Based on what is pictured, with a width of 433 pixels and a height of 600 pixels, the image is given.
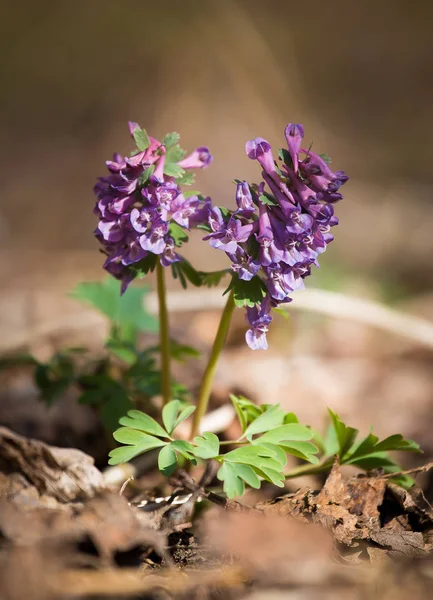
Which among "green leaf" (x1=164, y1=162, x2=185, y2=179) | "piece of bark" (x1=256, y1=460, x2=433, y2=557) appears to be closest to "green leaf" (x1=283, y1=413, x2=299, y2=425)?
"piece of bark" (x1=256, y1=460, x2=433, y2=557)

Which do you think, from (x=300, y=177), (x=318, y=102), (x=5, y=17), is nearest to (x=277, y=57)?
(x=318, y=102)

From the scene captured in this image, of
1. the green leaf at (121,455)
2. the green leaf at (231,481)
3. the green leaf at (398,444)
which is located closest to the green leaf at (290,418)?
the green leaf at (398,444)

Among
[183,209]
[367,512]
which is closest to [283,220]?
[183,209]

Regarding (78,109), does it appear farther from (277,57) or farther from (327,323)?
(327,323)

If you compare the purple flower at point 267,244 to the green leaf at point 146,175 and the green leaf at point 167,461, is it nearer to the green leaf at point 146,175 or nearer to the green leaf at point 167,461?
the green leaf at point 146,175

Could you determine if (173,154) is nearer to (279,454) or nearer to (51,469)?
(279,454)

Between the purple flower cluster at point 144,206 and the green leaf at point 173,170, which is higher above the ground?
the green leaf at point 173,170

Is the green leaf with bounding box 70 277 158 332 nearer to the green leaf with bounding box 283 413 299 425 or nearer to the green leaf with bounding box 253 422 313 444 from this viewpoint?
the green leaf with bounding box 283 413 299 425
